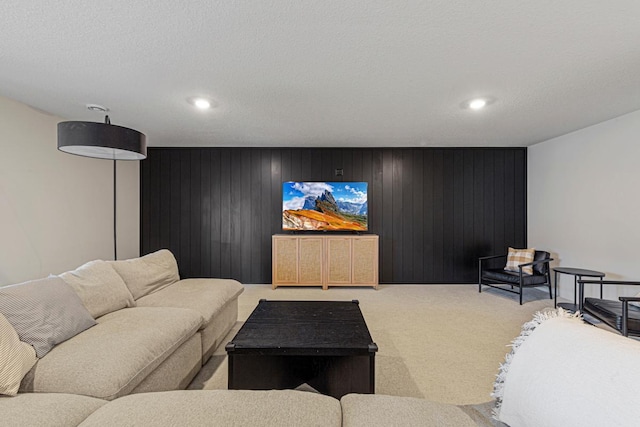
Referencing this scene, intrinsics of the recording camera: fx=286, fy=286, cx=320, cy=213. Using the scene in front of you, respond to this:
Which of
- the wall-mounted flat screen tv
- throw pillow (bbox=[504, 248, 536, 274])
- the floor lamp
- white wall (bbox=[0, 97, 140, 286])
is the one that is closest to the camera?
the floor lamp

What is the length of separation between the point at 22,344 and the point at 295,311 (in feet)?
5.23

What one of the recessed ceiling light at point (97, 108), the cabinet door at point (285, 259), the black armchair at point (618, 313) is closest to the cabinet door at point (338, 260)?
the cabinet door at point (285, 259)

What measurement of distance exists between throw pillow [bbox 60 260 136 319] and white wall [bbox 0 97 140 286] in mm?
1799

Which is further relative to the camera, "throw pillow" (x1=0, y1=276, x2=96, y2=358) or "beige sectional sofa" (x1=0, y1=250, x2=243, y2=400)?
"throw pillow" (x1=0, y1=276, x2=96, y2=358)

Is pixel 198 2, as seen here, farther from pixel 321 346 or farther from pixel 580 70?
pixel 580 70

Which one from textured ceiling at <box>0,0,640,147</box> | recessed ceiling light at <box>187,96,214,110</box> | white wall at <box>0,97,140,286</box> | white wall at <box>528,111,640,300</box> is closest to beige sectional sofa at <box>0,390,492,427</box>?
textured ceiling at <box>0,0,640,147</box>

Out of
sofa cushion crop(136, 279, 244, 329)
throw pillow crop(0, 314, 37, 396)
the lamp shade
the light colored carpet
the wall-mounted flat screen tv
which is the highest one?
the lamp shade

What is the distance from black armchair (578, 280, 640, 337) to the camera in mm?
2264

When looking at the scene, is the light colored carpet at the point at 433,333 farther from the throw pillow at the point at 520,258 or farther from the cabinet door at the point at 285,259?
the throw pillow at the point at 520,258

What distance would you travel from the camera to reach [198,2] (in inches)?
64.1

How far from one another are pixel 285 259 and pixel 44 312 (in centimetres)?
328

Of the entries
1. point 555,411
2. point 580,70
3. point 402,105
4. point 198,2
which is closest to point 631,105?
point 580,70

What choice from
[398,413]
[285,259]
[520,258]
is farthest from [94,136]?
[520,258]

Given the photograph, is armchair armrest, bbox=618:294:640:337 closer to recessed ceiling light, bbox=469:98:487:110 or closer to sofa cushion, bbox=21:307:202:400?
recessed ceiling light, bbox=469:98:487:110
